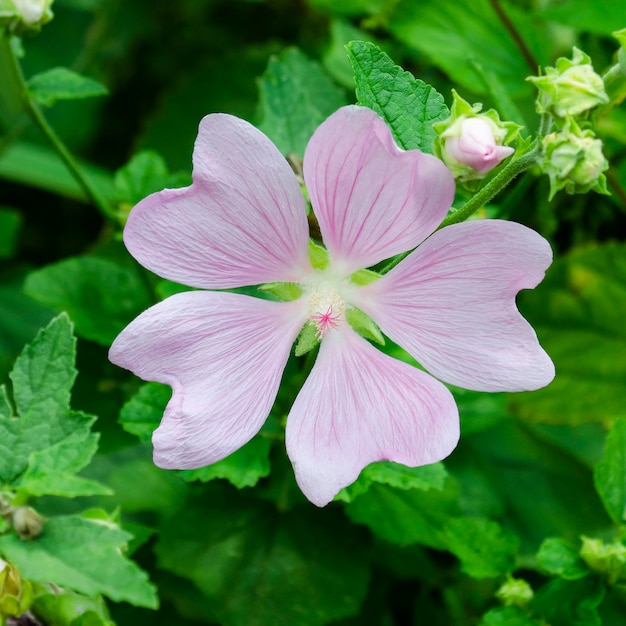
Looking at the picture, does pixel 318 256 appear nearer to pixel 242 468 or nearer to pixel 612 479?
pixel 242 468

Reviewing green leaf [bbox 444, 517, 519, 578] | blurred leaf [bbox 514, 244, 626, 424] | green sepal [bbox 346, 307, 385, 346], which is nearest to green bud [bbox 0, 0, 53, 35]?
green sepal [bbox 346, 307, 385, 346]

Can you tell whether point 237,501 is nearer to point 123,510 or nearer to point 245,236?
point 123,510

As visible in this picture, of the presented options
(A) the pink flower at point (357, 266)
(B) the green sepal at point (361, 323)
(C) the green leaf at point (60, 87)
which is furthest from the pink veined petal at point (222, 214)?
(C) the green leaf at point (60, 87)

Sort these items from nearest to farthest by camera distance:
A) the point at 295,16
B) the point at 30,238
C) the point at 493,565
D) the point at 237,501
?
the point at 493,565 → the point at 237,501 → the point at 30,238 → the point at 295,16

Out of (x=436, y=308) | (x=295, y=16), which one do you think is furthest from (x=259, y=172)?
(x=295, y=16)

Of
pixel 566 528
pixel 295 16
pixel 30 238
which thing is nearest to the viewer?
pixel 566 528

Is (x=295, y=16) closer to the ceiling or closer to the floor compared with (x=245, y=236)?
closer to the floor
